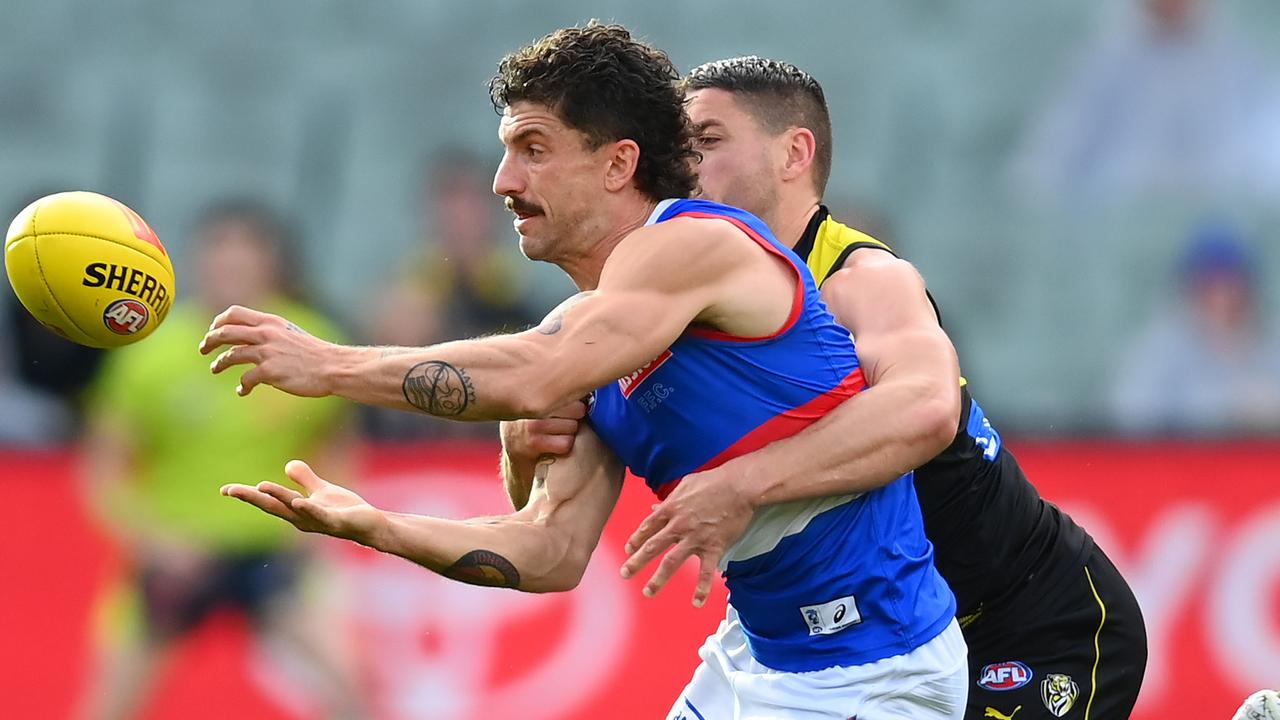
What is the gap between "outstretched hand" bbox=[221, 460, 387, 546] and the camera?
4.13 meters

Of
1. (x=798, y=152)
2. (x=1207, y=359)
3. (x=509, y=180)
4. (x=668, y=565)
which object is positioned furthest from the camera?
(x=1207, y=359)

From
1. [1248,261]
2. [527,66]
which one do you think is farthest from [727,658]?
[1248,261]

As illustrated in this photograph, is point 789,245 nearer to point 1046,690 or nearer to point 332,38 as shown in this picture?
point 1046,690

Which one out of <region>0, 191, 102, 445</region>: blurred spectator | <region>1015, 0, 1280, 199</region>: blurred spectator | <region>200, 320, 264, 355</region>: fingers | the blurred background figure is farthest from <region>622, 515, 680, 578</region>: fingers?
<region>1015, 0, 1280, 199</region>: blurred spectator

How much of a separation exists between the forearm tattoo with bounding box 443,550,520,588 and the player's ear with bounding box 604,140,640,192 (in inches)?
39.7

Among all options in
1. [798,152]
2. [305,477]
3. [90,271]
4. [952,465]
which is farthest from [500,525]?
[798,152]

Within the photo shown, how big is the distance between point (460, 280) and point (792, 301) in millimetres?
5794

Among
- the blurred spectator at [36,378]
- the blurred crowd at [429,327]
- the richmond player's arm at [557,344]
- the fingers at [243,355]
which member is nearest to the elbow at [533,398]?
the richmond player's arm at [557,344]

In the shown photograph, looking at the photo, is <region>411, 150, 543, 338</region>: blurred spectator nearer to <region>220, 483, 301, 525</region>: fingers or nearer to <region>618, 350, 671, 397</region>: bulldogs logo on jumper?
<region>618, 350, 671, 397</region>: bulldogs logo on jumper

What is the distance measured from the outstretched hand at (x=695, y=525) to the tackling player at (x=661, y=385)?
0.13 metres

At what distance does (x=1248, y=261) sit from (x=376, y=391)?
873 centimetres

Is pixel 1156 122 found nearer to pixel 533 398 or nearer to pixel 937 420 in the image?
pixel 937 420

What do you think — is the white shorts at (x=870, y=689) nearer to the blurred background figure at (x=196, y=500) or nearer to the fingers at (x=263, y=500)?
the fingers at (x=263, y=500)

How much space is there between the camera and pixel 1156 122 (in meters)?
12.0
